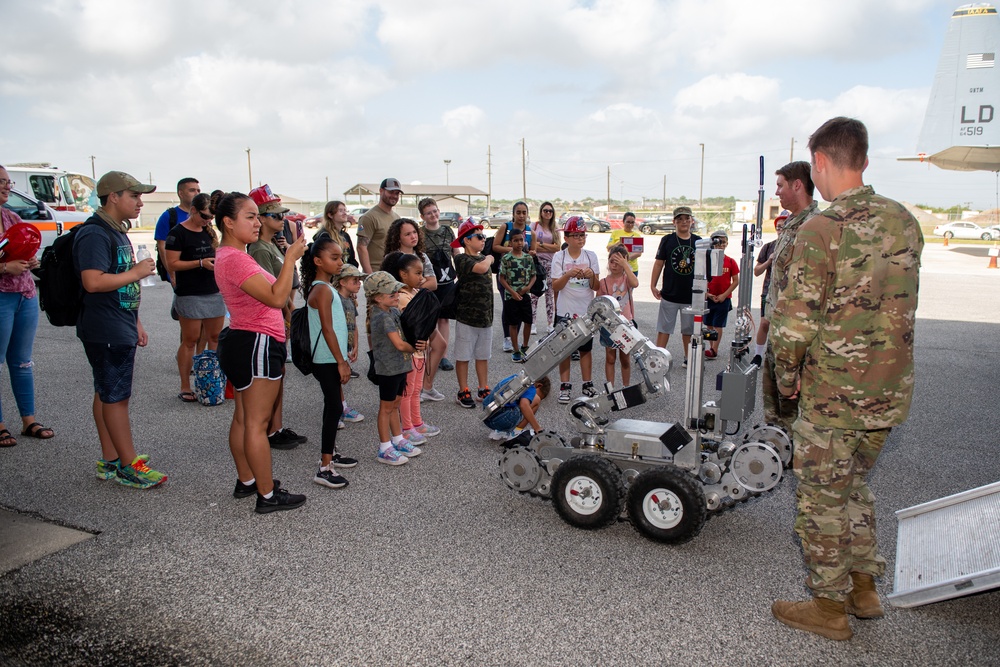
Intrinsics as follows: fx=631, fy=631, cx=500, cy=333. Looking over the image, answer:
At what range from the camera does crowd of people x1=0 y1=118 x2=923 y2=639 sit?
8.91 ft

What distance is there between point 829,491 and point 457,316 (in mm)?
4198

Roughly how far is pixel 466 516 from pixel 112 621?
1.95 metres

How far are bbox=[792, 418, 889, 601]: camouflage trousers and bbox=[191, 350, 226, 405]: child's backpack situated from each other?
5.36 metres

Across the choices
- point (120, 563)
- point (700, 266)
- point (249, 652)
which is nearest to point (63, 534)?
point (120, 563)

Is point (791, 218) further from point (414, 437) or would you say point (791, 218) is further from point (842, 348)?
point (414, 437)

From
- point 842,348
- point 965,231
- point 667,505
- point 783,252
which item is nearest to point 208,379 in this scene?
point 667,505

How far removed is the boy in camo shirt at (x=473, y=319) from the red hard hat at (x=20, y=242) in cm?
355

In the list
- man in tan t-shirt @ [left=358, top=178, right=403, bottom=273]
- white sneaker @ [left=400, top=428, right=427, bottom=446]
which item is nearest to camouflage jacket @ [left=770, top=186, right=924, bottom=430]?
white sneaker @ [left=400, top=428, right=427, bottom=446]

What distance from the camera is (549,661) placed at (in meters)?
2.72

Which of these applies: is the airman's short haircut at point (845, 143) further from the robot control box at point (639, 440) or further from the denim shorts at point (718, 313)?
the denim shorts at point (718, 313)

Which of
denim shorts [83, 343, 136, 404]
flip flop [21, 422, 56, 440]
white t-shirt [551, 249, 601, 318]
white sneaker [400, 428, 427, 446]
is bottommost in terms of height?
white sneaker [400, 428, 427, 446]

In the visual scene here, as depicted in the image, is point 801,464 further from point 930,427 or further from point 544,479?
point 930,427

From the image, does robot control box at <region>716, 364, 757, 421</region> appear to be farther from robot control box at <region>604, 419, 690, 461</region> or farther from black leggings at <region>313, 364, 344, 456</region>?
black leggings at <region>313, 364, 344, 456</region>

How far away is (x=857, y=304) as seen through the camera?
8.79 feet
